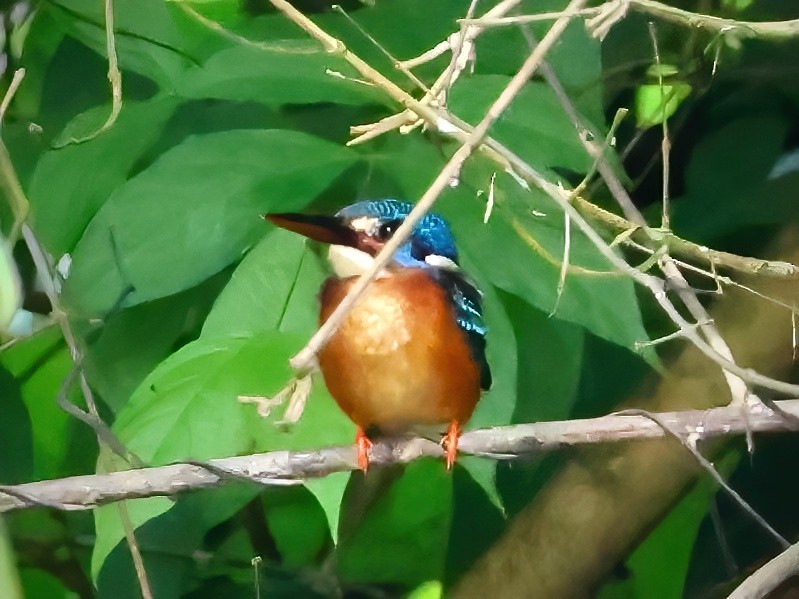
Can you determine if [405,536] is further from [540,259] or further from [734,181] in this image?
[734,181]

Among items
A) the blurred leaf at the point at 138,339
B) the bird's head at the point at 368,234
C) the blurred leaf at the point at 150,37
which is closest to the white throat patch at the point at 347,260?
the bird's head at the point at 368,234

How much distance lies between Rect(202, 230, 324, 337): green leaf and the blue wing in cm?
11

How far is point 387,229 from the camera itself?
2.40ft

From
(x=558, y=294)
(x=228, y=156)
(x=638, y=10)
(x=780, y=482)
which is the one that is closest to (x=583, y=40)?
(x=638, y=10)

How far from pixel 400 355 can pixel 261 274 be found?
15cm

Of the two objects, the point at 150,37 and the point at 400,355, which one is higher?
the point at 150,37

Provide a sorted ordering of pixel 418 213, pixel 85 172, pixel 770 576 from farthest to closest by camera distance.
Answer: pixel 85 172 → pixel 770 576 → pixel 418 213

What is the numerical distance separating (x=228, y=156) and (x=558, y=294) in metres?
0.32

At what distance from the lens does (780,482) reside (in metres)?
0.79

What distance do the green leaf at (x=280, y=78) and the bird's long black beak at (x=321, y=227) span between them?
115mm

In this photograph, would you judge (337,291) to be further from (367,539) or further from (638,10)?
→ (638,10)

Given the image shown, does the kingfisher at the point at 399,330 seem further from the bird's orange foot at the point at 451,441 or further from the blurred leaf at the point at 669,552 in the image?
the blurred leaf at the point at 669,552

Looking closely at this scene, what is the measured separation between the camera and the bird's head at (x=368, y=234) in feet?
2.40

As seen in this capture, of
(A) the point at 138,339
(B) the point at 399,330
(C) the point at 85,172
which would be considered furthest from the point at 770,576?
(C) the point at 85,172
